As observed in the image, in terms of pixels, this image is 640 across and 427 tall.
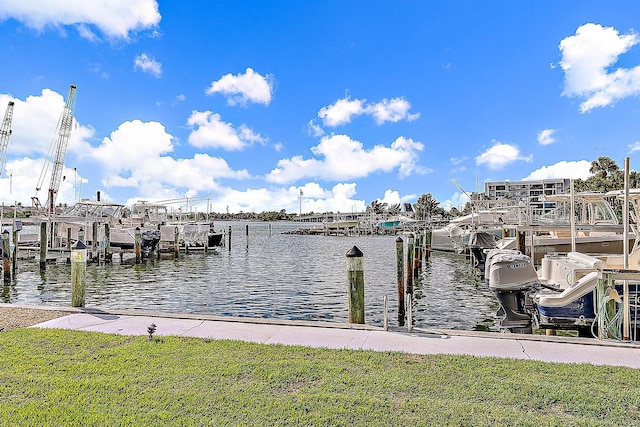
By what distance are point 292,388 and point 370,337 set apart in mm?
2616

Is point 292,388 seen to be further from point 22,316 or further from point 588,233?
point 588,233

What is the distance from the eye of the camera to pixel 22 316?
28.8 ft

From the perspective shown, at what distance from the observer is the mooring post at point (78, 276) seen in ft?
32.5

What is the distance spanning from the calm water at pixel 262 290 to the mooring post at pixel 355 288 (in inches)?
133

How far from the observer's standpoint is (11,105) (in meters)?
57.1

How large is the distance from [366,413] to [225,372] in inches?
76.1

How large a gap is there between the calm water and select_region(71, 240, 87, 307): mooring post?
14.3 ft

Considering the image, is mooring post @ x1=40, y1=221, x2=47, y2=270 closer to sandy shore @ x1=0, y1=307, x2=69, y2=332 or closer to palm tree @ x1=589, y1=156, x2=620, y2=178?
sandy shore @ x1=0, y1=307, x2=69, y2=332

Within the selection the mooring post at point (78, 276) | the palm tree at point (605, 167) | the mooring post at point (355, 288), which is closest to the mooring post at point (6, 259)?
the mooring post at point (78, 276)

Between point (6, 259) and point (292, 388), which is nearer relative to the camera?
point (292, 388)

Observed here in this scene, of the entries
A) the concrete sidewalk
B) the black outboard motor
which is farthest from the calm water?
the concrete sidewalk

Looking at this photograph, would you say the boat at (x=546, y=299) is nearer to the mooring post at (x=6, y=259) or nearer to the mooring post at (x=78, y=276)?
the mooring post at (x=78, y=276)

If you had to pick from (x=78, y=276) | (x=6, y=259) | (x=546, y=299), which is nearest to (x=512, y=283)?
(x=546, y=299)

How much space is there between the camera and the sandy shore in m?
8.07
